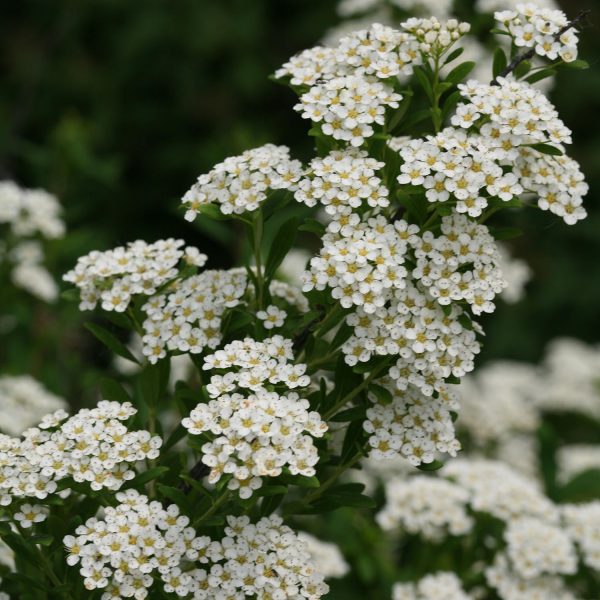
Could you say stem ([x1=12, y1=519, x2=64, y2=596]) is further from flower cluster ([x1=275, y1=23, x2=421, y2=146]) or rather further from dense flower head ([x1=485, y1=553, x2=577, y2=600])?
dense flower head ([x1=485, y1=553, x2=577, y2=600])

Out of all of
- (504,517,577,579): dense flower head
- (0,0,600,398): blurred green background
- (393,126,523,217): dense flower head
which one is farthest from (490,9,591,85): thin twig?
(0,0,600,398): blurred green background

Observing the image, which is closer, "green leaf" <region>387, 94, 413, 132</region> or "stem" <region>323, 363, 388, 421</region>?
"stem" <region>323, 363, 388, 421</region>

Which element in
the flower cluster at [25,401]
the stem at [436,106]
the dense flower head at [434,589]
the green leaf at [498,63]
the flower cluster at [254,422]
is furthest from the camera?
the flower cluster at [25,401]

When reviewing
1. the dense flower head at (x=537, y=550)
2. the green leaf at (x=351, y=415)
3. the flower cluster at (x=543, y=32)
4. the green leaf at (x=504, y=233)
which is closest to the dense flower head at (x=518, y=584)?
the dense flower head at (x=537, y=550)

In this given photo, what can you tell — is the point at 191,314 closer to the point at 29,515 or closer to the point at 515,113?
the point at 29,515

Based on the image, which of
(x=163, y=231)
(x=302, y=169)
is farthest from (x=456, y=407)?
(x=163, y=231)

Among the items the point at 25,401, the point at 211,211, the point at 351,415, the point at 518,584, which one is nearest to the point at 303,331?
the point at 351,415

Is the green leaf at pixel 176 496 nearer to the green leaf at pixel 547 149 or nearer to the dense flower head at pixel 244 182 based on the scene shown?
the dense flower head at pixel 244 182
